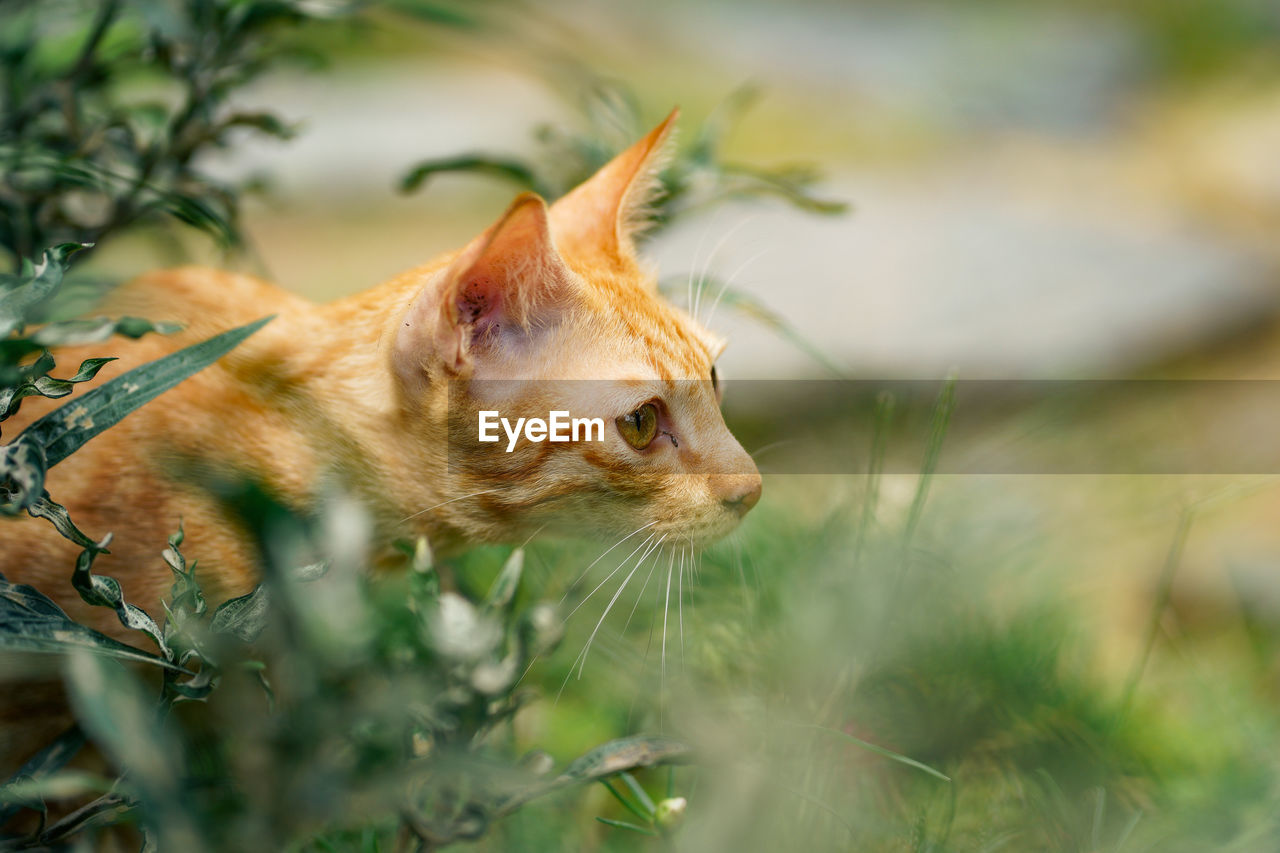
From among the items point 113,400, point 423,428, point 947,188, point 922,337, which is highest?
point 113,400

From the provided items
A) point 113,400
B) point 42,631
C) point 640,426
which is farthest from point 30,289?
point 640,426

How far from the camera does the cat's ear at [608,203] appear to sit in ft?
3.30

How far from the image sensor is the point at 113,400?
603mm

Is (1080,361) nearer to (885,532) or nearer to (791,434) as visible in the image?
(791,434)

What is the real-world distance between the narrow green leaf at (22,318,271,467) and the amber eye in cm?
34

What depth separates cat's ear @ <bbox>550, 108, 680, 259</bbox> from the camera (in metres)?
1.01

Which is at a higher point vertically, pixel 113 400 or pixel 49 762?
pixel 113 400

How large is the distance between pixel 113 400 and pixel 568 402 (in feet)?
1.21

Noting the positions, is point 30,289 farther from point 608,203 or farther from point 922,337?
point 922,337

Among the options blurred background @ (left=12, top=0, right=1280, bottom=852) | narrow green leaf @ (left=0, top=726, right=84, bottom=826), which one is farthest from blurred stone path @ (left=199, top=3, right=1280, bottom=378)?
narrow green leaf @ (left=0, top=726, right=84, bottom=826)

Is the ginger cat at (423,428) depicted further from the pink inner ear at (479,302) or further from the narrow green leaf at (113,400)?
the narrow green leaf at (113,400)

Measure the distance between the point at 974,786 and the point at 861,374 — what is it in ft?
5.01

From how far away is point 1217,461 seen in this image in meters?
2.32

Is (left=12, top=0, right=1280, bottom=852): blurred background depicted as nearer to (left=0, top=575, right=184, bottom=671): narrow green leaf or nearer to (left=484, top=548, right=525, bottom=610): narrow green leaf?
(left=484, top=548, right=525, bottom=610): narrow green leaf
